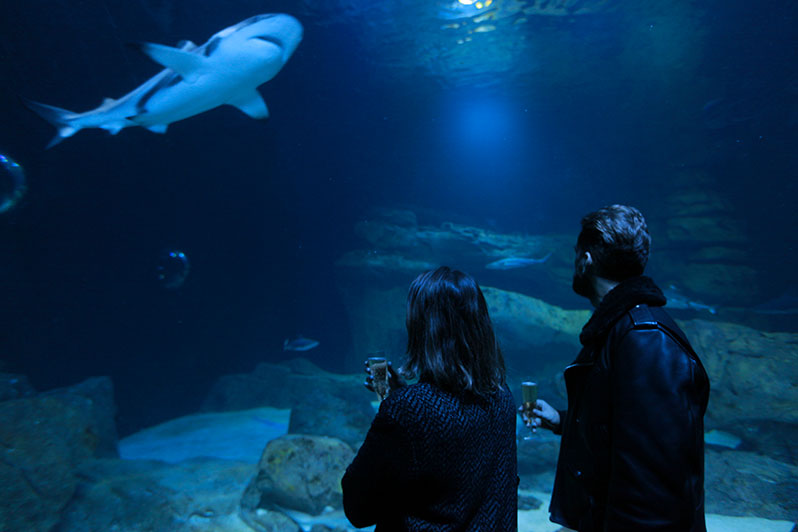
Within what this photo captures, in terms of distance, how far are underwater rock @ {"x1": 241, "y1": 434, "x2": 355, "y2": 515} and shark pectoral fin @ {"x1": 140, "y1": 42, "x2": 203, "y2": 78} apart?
5.15 meters

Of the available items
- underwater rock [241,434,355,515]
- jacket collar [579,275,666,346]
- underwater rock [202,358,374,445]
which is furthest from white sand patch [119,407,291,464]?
jacket collar [579,275,666,346]

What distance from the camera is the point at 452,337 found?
1.29m

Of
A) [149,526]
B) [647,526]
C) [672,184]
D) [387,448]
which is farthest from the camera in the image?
[672,184]

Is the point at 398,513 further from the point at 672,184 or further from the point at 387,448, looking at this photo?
the point at 672,184

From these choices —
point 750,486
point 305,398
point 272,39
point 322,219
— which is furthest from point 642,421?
point 322,219

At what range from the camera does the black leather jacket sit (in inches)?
50.4

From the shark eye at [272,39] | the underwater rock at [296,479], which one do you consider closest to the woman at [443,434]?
the underwater rock at [296,479]

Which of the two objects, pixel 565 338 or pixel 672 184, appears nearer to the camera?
pixel 565 338

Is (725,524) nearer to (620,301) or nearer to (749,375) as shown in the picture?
(749,375)

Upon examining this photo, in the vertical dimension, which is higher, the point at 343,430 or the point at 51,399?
the point at 51,399

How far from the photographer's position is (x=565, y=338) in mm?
12141

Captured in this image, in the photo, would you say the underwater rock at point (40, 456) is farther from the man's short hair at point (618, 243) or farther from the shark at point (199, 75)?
the man's short hair at point (618, 243)

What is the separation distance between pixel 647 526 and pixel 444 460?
2.54 ft

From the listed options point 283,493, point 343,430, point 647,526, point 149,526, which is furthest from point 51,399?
point 647,526
